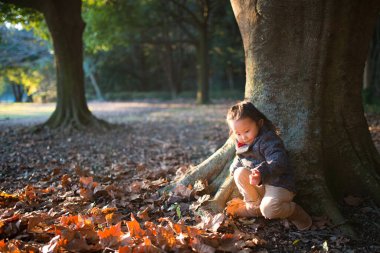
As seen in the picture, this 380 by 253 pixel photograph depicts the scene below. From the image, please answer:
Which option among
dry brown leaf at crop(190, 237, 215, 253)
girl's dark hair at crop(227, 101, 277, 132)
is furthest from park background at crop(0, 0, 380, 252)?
girl's dark hair at crop(227, 101, 277, 132)

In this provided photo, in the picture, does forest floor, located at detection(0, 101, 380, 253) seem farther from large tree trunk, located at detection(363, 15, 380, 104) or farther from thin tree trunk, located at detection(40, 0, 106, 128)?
large tree trunk, located at detection(363, 15, 380, 104)

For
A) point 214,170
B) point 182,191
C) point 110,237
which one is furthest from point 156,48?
point 110,237

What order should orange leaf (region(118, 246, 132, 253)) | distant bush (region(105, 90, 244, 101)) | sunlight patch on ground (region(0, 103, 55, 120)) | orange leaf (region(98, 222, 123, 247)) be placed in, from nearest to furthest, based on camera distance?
orange leaf (region(118, 246, 132, 253)), orange leaf (region(98, 222, 123, 247)), sunlight patch on ground (region(0, 103, 55, 120)), distant bush (region(105, 90, 244, 101))

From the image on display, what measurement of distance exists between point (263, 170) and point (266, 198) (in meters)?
0.28

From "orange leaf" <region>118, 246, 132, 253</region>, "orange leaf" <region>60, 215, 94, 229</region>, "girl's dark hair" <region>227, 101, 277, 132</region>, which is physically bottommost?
"orange leaf" <region>118, 246, 132, 253</region>

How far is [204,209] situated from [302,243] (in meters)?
0.93

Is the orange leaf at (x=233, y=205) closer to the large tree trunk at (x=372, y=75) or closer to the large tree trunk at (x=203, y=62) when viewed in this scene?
the large tree trunk at (x=372, y=75)

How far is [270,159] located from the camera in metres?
2.98

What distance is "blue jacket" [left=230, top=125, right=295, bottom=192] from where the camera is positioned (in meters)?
2.96

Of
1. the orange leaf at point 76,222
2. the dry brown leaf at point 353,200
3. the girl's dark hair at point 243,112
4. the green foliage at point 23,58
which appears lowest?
the dry brown leaf at point 353,200

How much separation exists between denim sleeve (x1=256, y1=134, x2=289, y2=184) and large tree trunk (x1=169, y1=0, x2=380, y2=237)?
0.51 meters

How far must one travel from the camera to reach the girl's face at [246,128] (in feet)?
10.0

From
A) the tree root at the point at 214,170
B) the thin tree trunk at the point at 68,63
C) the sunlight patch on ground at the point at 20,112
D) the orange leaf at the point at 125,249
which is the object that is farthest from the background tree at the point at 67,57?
the orange leaf at the point at 125,249

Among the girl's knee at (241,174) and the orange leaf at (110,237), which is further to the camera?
the girl's knee at (241,174)
